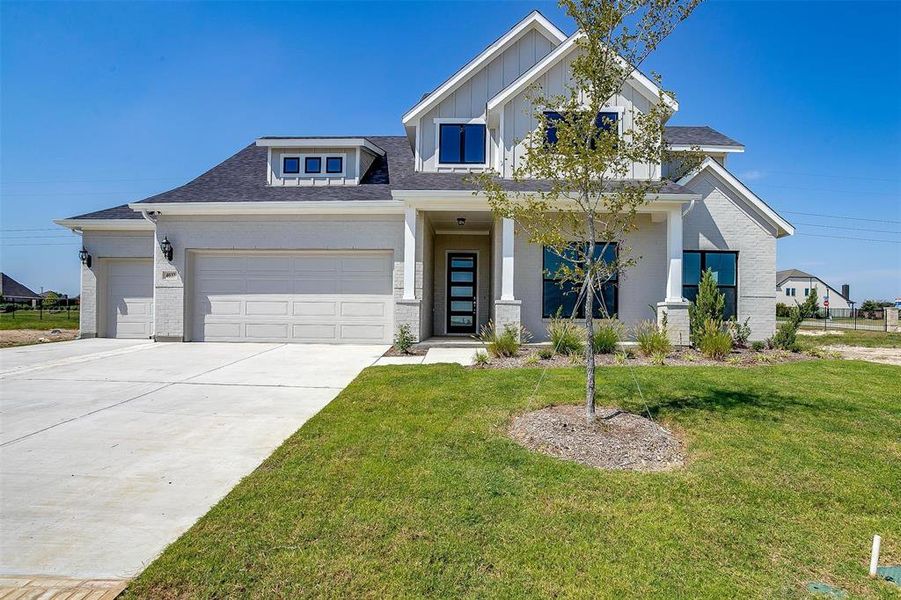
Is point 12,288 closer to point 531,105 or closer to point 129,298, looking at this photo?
point 129,298

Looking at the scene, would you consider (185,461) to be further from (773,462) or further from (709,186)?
(709,186)

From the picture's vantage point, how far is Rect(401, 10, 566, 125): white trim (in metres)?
12.7

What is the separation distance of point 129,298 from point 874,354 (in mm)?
20347

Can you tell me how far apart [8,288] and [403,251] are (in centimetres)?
5485

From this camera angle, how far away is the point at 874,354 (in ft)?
36.2

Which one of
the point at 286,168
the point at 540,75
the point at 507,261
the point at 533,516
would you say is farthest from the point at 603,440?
the point at 286,168

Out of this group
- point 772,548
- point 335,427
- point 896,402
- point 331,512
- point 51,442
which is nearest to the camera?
point 772,548

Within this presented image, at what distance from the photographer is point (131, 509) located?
127 inches

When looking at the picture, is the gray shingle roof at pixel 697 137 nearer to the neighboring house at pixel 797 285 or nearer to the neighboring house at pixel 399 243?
the neighboring house at pixel 399 243

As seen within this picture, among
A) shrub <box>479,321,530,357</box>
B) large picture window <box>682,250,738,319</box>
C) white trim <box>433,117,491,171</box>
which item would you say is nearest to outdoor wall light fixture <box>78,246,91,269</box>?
white trim <box>433,117,491,171</box>

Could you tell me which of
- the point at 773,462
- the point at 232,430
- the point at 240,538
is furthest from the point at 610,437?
the point at 232,430

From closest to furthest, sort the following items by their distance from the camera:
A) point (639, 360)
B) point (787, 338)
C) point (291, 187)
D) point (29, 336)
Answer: point (639, 360), point (787, 338), point (291, 187), point (29, 336)

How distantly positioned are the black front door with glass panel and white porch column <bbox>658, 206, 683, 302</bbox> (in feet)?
18.7

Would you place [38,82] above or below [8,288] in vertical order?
above
